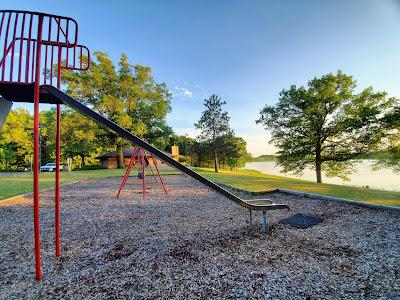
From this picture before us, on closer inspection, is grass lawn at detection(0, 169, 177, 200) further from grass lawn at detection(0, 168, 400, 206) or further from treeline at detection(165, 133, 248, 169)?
treeline at detection(165, 133, 248, 169)

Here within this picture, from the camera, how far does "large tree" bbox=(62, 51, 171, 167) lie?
22562 millimetres

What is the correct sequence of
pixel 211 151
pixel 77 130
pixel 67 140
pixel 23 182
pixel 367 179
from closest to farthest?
pixel 23 182 < pixel 77 130 < pixel 67 140 < pixel 367 179 < pixel 211 151

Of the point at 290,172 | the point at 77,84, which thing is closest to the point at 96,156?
→ the point at 77,84

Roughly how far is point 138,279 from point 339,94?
63.7ft

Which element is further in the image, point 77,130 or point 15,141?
point 15,141

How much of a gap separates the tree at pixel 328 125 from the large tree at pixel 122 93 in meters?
15.1

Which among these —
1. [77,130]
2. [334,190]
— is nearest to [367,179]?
[334,190]

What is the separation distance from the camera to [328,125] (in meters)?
16.5

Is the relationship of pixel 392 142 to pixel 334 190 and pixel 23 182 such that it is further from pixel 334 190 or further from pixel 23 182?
pixel 23 182

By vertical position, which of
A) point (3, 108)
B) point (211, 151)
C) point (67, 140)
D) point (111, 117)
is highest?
point (111, 117)

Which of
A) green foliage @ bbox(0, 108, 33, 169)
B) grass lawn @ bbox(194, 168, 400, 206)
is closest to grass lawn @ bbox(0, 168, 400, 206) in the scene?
grass lawn @ bbox(194, 168, 400, 206)

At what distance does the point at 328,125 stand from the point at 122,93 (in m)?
21.8

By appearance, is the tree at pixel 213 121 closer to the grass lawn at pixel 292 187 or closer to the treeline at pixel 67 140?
the treeline at pixel 67 140

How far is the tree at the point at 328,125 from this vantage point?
15.2 metres
